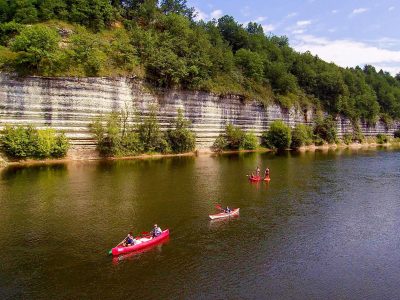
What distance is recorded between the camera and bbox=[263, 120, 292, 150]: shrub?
9445 cm

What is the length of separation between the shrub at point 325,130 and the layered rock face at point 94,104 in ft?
84.5

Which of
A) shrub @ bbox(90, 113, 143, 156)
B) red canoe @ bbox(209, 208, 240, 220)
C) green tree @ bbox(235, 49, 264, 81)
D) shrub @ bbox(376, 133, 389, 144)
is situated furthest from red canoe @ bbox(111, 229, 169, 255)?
shrub @ bbox(376, 133, 389, 144)

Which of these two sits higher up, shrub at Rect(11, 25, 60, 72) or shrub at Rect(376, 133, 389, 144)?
shrub at Rect(11, 25, 60, 72)

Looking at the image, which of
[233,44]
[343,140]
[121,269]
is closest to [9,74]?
[121,269]

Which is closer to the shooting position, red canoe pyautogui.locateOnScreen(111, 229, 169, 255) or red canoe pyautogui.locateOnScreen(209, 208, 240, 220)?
red canoe pyautogui.locateOnScreen(111, 229, 169, 255)

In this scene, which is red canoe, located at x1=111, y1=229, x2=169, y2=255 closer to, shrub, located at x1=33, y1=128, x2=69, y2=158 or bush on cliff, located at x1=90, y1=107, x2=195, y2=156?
shrub, located at x1=33, y1=128, x2=69, y2=158

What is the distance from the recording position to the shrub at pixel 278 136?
3719 inches

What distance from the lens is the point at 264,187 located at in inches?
1815

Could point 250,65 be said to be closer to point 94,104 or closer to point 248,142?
point 248,142

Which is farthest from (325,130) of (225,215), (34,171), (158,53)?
(225,215)

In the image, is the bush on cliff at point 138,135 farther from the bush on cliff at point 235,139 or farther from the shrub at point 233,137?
the shrub at point 233,137

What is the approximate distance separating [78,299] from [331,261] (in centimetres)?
1487

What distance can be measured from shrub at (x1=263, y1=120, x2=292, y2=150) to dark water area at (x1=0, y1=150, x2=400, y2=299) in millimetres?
43402

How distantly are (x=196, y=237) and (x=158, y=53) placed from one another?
5443 cm
